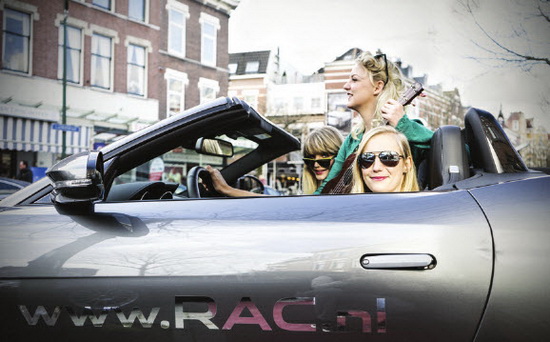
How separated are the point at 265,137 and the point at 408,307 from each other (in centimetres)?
160

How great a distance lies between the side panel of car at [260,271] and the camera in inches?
40.6

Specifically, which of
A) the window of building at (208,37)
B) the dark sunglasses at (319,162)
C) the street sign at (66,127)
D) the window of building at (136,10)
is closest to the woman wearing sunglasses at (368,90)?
the dark sunglasses at (319,162)

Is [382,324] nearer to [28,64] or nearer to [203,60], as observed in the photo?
[28,64]

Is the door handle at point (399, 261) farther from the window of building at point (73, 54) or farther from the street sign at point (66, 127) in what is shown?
the window of building at point (73, 54)

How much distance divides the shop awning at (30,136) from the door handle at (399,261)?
13.7 metres

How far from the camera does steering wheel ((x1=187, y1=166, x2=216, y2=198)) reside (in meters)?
2.28

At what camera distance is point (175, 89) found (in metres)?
18.4

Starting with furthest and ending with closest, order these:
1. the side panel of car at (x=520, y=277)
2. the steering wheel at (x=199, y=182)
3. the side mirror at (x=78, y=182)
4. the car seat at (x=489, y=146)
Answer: the steering wheel at (x=199, y=182) < the car seat at (x=489, y=146) < the side mirror at (x=78, y=182) < the side panel of car at (x=520, y=277)

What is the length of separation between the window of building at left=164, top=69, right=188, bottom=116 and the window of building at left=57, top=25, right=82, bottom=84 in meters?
3.52

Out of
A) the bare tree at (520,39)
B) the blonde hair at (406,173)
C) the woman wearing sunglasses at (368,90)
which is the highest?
the bare tree at (520,39)

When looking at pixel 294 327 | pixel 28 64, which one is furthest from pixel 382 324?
pixel 28 64

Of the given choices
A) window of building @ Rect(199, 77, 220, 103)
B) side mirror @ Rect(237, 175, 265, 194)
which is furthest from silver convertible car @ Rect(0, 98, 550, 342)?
window of building @ Rect(199, 77, 220, 103)

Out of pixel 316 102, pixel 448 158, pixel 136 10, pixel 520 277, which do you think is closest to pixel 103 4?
pixel 136 10

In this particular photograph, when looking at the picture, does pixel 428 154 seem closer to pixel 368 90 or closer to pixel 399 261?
pixel 368 90
